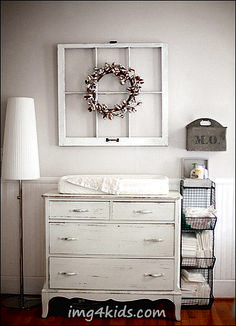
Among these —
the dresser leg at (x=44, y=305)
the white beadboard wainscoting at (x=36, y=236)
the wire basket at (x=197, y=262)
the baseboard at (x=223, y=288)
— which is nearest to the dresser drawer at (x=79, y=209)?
the white beadboard wainscoting at (x=36, y=236)

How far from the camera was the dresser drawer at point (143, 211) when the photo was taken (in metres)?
3.21

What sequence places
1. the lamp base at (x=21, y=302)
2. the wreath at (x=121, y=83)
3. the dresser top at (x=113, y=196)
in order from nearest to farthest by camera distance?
the dresser top at (x=113, y=196) < the lamp base at (x=21, y=302) < the wreath at (x=121, y=83)

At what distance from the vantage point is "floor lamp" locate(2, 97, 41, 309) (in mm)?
3361

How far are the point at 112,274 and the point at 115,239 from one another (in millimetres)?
247

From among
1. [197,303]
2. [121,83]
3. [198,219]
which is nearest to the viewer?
[198,219]

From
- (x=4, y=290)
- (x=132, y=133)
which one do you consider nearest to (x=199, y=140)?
(x=132, y=133)

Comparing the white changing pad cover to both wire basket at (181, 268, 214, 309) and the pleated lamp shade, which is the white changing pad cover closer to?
the pleated lamp shade

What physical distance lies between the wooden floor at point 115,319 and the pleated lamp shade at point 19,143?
0.98 metres

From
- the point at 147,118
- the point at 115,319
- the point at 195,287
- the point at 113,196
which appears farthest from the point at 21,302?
the point at 147,118

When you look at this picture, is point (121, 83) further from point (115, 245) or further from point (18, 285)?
point (18, 285)

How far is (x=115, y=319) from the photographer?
3.27m

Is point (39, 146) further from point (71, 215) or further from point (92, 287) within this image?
point (92, 287)

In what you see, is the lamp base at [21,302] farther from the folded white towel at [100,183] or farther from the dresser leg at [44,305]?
the folded white towel at [100,183]

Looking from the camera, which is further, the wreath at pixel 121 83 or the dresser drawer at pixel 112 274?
the wreath at pixel 121 83
